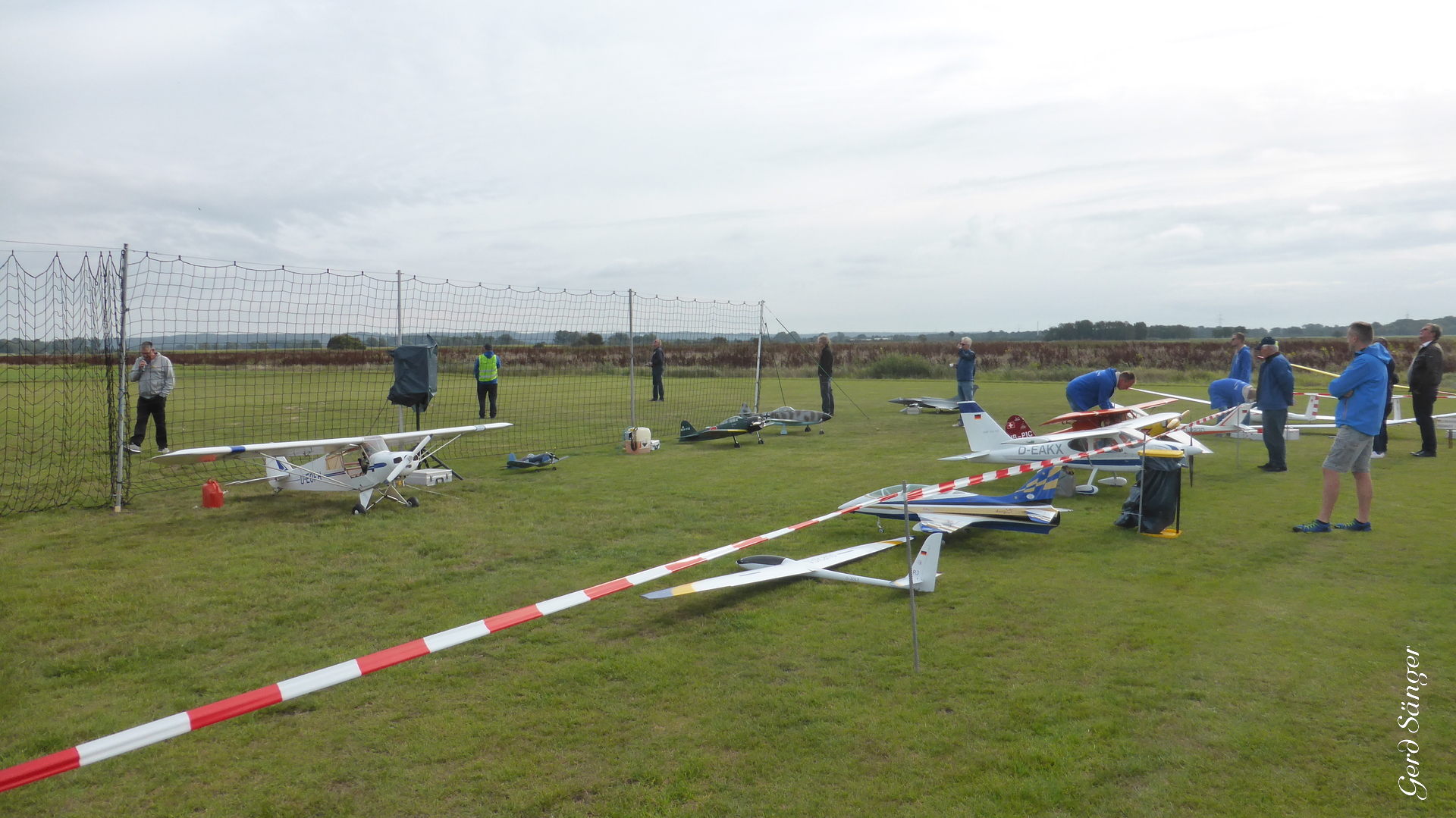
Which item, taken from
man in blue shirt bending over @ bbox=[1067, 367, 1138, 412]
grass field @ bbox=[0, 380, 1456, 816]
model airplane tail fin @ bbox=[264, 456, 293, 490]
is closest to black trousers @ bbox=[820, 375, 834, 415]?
man in blue shirt bending over @ bbox=[1067, 367, 1138, 412]

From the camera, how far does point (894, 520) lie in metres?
7.86

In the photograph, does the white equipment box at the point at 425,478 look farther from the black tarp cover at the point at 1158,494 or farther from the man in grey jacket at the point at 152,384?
the black tarp cover at the point at 1158,494

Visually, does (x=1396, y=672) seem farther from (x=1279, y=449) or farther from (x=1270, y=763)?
(x=1279, y=449)

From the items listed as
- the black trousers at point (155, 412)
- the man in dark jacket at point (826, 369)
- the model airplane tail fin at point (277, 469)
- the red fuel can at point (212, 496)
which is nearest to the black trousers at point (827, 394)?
the man in dark jacket at point (826, 369)

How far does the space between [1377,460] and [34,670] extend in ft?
51.9

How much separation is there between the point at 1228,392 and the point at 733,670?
42.7 feet

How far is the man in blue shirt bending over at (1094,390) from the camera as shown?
38.0ft

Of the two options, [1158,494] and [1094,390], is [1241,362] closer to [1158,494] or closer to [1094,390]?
[1094,390]

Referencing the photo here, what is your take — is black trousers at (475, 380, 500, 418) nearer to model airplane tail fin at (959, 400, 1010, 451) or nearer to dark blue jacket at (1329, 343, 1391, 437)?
model airplane tail fin at (959, 400, 1010, 451)

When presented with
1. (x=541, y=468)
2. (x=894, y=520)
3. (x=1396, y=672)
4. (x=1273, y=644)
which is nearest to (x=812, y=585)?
(x=894, y=520)

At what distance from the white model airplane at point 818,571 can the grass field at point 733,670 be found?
5.3 inches

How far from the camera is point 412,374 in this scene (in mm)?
10859

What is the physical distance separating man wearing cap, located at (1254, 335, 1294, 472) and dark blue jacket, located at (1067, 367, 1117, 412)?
1858 mm

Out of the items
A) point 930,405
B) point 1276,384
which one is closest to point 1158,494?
point 1276,384
